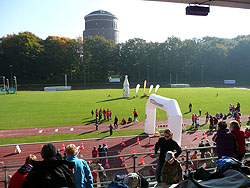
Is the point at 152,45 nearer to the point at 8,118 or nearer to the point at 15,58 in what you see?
the point at 15,58

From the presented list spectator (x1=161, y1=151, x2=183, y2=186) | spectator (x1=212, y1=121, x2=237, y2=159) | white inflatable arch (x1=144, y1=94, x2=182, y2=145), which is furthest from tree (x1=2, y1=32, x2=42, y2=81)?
spectator (x1=161, y1=151, x2=183, y2=186)

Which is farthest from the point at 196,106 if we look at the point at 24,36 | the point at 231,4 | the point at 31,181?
the point at 24,36

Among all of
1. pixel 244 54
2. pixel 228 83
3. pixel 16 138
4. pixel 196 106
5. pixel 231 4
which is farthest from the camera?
pixel 244 54

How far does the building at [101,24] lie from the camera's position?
12174 cm

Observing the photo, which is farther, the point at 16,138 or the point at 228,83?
the point at 228,83

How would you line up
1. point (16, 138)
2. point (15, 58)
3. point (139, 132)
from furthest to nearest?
point (15, 58), point (139, 132), point (16, 138)

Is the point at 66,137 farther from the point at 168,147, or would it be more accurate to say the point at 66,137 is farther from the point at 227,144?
the point at 227,144

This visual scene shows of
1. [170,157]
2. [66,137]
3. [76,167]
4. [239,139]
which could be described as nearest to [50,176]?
[76,167]

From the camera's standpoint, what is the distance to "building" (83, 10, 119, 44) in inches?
4793

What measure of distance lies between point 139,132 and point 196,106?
16.2 m

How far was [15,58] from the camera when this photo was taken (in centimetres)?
7775

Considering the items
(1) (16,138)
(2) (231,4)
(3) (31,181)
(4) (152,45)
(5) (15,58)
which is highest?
(4) (152,45)

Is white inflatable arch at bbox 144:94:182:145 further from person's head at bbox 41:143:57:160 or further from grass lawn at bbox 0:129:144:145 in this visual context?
person's head at bbox 41:143:57:160

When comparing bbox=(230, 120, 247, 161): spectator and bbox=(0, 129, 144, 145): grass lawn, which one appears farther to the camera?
bbox=(0, 129, 144, 145): grass lawn
